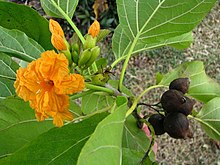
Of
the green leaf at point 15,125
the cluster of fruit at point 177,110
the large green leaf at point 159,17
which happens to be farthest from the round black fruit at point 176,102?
the green leaf at point 15,125

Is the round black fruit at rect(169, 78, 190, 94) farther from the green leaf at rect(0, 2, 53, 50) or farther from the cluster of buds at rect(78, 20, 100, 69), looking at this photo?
the green leaf at rect(0, 2, 53, 50)

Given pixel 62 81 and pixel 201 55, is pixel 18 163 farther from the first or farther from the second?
pixel 201 55

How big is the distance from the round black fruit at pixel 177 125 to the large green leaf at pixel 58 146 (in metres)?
0.11

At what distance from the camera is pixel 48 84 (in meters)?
0.61

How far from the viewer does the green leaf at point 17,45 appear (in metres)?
0.74

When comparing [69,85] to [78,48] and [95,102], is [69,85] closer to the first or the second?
[78,48]

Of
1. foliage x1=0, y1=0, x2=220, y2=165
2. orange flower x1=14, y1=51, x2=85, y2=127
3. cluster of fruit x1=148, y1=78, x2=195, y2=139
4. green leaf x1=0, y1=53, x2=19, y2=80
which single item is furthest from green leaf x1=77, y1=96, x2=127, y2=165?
green leaf x1=0, y1=53, x2=19, y2=80

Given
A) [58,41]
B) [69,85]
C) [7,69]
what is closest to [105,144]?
[69,85]

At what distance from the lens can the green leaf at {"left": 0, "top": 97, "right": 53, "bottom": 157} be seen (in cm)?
72

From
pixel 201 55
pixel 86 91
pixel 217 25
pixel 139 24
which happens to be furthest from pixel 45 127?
pixel 217 25

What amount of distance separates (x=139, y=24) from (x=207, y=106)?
0.18m

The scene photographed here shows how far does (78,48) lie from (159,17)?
135 mm

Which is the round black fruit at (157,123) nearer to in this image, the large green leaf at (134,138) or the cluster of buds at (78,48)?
the large green leaf at (134,138)

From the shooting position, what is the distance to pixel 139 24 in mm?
762
